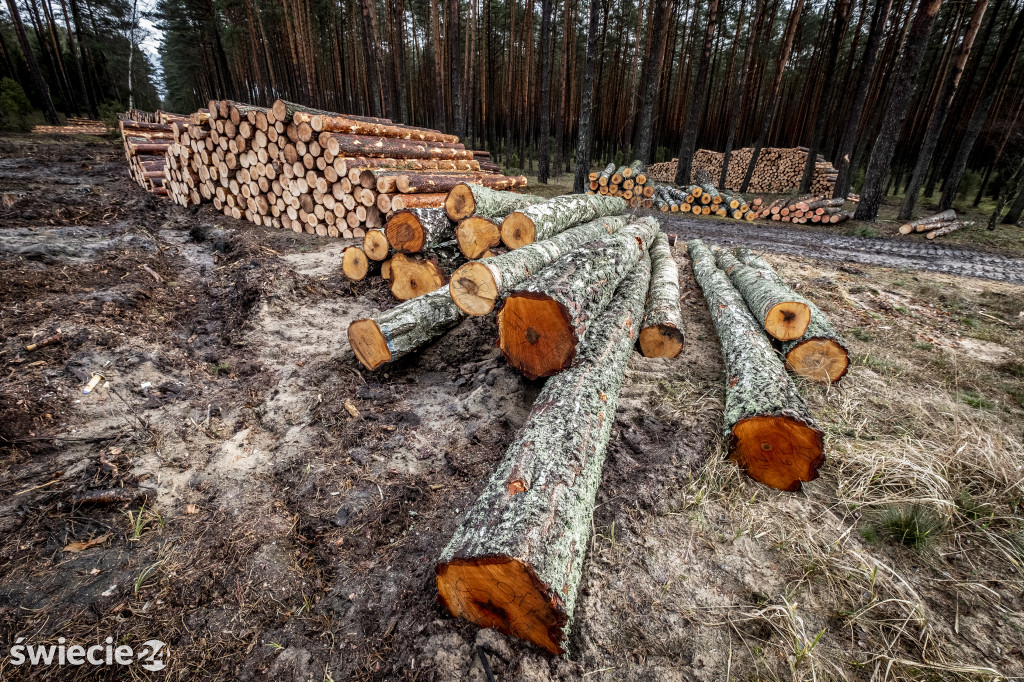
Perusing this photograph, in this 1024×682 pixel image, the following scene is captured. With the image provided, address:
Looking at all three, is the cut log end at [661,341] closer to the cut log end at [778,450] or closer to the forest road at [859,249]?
the cut log end at [778,450]

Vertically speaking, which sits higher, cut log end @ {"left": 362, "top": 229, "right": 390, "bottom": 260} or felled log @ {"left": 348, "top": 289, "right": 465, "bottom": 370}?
cut log end @ {"left": 362, "top": 229, "right": 390, "bottom": 260}

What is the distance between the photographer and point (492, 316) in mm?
4117

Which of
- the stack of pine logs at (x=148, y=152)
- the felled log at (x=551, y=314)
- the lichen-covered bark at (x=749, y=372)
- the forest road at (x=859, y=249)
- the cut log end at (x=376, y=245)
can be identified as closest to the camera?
the lichen-covered bark at (x=749, y=372)

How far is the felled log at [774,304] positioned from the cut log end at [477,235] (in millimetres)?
2801

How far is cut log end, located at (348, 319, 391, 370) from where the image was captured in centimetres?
317

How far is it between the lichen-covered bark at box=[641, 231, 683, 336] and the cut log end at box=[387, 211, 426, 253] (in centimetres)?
260

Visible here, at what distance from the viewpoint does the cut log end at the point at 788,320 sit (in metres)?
3.22

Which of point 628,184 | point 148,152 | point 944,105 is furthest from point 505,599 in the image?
point 944,105

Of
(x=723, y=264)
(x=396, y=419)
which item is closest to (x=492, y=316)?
(x=396, y=419)

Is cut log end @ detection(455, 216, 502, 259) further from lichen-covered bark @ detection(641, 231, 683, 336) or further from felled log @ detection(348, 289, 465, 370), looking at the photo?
lichen-covered bark @ detection(641, 231, 683, 336)

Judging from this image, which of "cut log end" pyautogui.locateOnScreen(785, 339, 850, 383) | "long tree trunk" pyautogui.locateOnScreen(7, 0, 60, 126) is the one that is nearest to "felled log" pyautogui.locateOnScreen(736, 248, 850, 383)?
"cut log end" pyautogui.locateOnScreen(785, 339, 850, 383)

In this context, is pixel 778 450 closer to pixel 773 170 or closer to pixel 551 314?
pixel 551 314

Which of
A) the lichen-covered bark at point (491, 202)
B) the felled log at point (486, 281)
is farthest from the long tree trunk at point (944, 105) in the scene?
the felled log at point (486, 281)

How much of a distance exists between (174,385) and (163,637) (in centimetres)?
205
